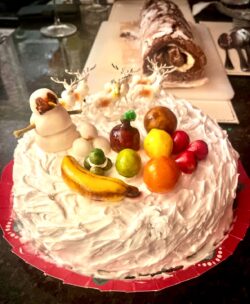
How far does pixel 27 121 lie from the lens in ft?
5.76

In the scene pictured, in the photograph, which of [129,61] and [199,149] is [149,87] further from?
[129,61]

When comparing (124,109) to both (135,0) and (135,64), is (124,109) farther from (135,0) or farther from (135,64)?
(135,0)

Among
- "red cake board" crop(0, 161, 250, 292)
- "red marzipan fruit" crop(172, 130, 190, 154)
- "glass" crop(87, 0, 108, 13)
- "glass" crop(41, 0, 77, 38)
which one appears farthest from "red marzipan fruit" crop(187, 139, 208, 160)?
"glass" crop(87, 0, 108, 13)

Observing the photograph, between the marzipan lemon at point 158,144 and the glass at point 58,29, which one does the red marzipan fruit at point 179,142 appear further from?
the glass at point 58,29

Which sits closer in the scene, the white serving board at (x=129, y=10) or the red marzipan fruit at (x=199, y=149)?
the red marzipan fruit at (x=199, y=149)

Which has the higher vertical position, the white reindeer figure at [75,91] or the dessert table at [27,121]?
the white reindeer figure at [75,91]

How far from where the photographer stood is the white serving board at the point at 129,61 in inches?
74.1

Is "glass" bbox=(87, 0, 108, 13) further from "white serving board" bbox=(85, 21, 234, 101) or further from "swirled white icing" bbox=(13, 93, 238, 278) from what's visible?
"swirled white icing" bbox=(13, 93, 238, 278)

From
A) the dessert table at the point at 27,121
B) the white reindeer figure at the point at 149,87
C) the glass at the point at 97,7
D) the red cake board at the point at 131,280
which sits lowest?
the dessert table at the point at 27,121

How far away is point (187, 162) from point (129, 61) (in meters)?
1.25

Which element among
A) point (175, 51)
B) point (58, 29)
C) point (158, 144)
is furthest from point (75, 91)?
point (58, 29)

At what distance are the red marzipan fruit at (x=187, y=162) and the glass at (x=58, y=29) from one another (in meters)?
1.78

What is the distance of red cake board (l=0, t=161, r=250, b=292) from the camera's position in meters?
0.97

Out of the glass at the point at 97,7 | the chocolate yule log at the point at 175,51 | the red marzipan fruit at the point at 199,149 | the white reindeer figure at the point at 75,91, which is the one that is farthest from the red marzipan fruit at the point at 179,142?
the glass at the point at 97,7
